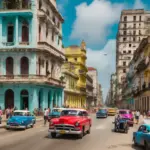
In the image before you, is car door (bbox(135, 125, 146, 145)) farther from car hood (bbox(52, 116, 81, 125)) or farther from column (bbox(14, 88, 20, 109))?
column (bbox(14, 88, 20, 109))

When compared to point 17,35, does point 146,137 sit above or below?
below

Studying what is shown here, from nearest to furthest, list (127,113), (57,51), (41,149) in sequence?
(41,149)
(127,113)
(57,51)

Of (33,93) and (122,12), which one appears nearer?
(33,93)

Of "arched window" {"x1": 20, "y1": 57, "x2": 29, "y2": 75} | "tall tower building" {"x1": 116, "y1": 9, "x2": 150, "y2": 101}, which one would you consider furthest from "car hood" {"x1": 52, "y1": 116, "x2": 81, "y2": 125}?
"tall tower building" {"x1": 116, "y1": 9, "x2": 150, "y2": 101}

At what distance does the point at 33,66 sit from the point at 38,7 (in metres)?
8.04

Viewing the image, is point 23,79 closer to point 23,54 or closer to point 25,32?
point 23,54

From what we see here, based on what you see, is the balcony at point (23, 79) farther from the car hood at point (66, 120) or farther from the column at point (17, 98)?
the car hood at point (66, 120)

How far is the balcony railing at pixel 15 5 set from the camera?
1774 inches

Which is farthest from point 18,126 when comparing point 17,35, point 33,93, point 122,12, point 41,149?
point 122,12

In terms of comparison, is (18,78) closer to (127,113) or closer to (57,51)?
(57,51)

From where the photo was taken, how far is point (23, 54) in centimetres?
4453

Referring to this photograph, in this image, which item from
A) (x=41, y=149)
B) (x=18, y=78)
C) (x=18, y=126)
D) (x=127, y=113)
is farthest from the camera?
(x=18, y=78)

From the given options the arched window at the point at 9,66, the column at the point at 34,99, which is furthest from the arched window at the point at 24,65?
the column at the point at 34,99

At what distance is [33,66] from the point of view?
145 feet
